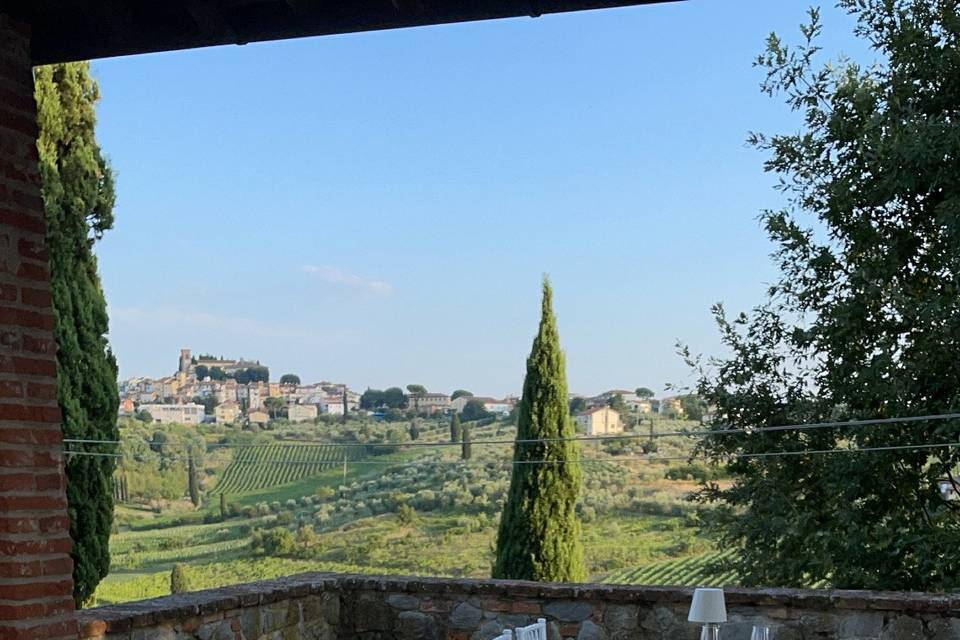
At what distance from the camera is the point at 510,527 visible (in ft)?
44.2

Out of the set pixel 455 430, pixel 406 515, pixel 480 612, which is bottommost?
pixel 406 515

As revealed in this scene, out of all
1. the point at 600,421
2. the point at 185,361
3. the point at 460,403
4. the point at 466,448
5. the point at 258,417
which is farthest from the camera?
the point at 185,361

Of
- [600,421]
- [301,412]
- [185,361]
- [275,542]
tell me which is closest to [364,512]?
[275,542]

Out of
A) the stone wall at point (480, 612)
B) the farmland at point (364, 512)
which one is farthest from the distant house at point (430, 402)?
the stone wall at point (480, 612)

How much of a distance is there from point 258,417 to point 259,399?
68 cm

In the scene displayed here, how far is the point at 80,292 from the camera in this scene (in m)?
9.20

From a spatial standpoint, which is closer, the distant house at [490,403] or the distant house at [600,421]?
the distant house at [600,421]

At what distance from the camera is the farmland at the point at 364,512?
16.9 m

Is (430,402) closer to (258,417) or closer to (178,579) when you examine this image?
(258,417)

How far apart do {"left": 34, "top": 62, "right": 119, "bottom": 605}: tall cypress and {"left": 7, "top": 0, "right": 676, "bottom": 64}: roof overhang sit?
20.2ft

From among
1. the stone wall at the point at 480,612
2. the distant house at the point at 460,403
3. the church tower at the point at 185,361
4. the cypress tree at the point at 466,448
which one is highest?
the church tower at the point at 185,361

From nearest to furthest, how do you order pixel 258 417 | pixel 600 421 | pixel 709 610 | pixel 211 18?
pixel 211 18, pixel 709 610, pixel 600 421, pixel 258 417

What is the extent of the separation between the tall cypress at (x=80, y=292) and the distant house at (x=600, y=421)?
8711 millimetres

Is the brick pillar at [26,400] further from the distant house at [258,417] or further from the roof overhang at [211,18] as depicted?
the distant house at [258,417]
